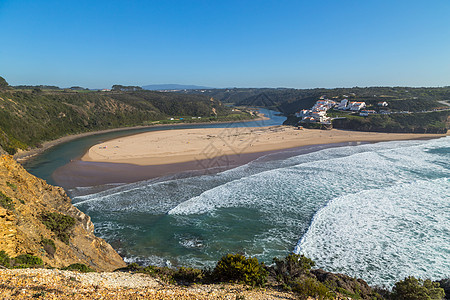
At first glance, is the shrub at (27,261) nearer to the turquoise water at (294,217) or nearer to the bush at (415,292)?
the turquoise water at (294,217)

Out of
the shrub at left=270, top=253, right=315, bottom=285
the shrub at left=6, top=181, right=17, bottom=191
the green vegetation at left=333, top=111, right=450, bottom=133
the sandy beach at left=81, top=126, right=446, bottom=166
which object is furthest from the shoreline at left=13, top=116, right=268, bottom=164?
the green vegetation at left=333, top=111, right=450, bottom=133

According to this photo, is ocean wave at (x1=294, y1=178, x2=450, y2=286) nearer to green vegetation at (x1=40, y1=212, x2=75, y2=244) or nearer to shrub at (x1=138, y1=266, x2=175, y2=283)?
shrub at (x1=138, y1=266, x2=175, y2=283)

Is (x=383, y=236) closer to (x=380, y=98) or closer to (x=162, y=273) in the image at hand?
(x=162, y=273)

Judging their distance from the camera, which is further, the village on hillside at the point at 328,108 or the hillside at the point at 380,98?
the hillside at the point at 380,98

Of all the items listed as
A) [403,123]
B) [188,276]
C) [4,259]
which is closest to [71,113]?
[4,259]

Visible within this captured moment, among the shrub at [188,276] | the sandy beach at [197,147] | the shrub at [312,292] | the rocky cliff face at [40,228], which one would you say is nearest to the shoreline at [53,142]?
the sandy beach at [197,147]

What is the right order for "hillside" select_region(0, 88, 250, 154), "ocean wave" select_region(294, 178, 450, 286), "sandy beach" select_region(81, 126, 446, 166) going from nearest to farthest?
"ocean wave" select_region(294, 178, 450, 286) → "sandy beach" select_region(81, 126, 446, 166) → "hillside" select_region(0, 88, 250, 154)
